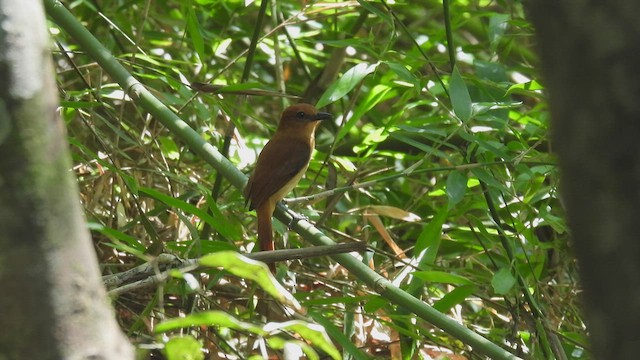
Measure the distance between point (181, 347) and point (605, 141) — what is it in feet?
2.67

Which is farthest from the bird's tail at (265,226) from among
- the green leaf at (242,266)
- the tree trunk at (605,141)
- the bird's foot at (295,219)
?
the tree trunk at (605,141)

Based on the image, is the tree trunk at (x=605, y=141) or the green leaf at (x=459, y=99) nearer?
the tree trunk at (x=605, y=141)

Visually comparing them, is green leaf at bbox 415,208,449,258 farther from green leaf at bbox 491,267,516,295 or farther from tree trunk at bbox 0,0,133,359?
tree trunk at bbox 0,0,133,359

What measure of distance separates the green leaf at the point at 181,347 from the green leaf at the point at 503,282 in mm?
1252

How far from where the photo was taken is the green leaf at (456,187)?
2873mm

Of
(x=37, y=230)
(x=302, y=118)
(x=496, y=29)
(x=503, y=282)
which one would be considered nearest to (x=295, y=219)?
(x=503, y=282)

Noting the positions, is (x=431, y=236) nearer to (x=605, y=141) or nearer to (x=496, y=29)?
(x=496, y=29)

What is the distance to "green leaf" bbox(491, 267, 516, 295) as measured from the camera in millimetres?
2736

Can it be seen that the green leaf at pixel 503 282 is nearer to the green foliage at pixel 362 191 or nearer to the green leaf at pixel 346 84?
the green foliage at pixel 362 191

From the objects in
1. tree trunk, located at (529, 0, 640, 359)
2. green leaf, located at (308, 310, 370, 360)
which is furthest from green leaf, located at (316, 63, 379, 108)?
tree trunk, located at (529, 0, 640, 359)

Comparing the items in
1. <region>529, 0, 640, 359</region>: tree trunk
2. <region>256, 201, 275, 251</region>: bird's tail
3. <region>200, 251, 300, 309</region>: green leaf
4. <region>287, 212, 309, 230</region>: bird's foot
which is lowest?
<region>256, 201, 275, 251</region>: bird's tail

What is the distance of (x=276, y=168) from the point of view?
3.97 metres

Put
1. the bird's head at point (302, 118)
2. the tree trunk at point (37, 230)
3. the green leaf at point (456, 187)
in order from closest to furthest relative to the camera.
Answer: the tree trunk at point (37, 230) → the green leaf at point (456, 187) → the bird's head at point (302, 118)

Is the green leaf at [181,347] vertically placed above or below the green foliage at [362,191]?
above
